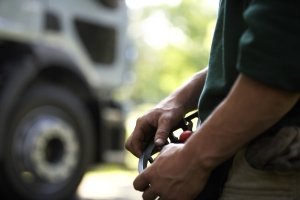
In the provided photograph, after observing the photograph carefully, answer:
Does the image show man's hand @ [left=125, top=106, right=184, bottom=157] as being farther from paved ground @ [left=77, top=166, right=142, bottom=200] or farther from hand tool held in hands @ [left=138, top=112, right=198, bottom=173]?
paved ground @ [left=77, top=166, right=142, bottom=200]

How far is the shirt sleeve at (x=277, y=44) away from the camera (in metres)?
1.26

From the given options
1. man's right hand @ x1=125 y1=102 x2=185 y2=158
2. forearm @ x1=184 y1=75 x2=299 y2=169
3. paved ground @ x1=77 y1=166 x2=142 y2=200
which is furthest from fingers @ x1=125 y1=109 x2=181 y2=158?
paved ground @ x1=77 y1=166 x2=142 y2=200

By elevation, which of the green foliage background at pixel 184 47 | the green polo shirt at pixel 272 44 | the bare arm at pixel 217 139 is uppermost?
the green polo shirt at pixel 272 44

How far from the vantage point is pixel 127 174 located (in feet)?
35.2

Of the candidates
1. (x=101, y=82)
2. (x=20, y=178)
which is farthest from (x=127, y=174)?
(x=20, y=178)

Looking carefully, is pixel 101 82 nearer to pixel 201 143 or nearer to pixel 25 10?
pixel 25 10

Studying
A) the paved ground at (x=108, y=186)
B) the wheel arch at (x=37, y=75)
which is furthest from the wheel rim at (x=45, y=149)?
the paved ground at (x=108, y=186)

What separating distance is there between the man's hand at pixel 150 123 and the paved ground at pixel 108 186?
16.0 ft

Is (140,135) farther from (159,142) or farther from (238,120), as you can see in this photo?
(238,120)

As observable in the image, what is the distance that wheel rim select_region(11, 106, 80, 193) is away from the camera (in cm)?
562

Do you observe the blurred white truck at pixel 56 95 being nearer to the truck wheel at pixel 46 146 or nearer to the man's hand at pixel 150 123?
the truck wheel at pixel 46 146

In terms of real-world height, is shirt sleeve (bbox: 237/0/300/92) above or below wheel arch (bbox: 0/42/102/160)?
above

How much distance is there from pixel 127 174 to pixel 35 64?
5.06m

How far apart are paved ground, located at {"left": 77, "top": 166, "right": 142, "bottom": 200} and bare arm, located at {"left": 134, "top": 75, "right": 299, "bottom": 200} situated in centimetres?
529
